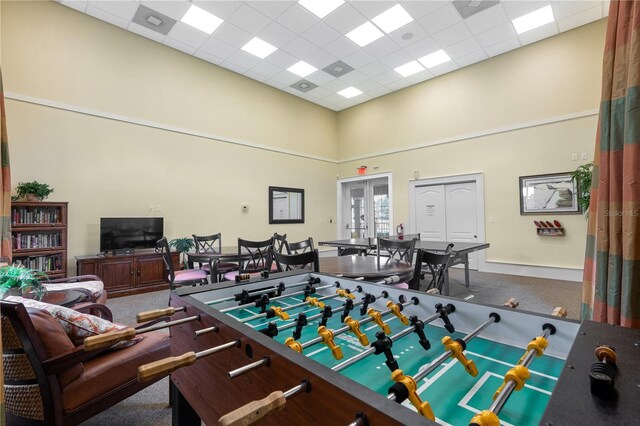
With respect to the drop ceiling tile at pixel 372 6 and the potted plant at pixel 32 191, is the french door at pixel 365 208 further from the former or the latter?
the potted plant at pixel 32 191

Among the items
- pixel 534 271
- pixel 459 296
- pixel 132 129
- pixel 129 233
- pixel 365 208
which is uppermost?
pixel 132 129

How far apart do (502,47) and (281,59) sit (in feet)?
13.8

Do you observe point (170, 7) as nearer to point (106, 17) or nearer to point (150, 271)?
point (106, 17)

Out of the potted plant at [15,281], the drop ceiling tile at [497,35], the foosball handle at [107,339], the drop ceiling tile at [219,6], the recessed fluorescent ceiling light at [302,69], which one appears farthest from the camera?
the recessed fluorescent ceiling light at [302,69]

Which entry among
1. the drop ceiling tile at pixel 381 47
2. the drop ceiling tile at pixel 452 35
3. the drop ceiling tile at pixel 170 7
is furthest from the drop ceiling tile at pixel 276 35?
the drop ceiling tile at pixel 452 35

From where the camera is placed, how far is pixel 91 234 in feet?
14.5

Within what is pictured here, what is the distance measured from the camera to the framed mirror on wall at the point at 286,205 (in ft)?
22.4

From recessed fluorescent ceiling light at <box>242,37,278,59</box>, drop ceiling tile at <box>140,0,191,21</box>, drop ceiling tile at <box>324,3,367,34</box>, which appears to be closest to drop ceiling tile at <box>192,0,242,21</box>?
drop ceiling tile at <box>140,0,191,21</box>

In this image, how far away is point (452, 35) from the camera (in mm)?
4992

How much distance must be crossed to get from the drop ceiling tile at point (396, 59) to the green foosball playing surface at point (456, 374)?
5.63m

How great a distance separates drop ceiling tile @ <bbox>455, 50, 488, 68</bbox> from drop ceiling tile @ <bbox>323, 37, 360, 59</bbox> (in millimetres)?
2208

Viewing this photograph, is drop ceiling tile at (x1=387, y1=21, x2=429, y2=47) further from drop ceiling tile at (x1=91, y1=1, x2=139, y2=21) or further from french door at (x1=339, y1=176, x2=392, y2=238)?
drop ceiling tile at (x1=91, y1=1, x2=139, y2=21)

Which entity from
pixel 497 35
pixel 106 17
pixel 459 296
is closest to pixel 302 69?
pixel 106 17

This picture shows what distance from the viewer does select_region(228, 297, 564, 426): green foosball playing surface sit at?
711 mm
